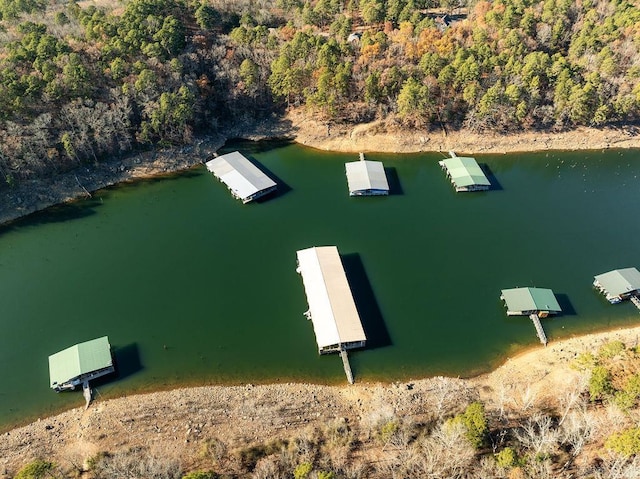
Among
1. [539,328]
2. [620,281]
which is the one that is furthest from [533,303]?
[620,281]

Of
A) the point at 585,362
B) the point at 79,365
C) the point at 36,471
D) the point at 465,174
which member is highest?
the point at 465,174

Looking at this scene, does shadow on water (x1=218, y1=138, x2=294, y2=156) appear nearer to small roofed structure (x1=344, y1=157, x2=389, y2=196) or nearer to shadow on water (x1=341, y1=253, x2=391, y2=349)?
small roofed structure (x1=344, y1=157, x2=389, y2=196)

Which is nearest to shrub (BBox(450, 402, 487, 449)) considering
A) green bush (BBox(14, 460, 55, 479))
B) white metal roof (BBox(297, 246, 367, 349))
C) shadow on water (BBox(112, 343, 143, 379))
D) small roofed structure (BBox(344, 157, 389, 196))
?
white metal roof (BBox(297, 246, 367, 349))

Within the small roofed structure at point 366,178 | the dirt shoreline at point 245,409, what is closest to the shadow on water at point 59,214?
the dirt shoreline at point 245,409

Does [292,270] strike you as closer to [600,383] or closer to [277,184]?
[277,184]

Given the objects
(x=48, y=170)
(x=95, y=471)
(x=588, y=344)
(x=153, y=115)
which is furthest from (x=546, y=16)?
(x=95, y=471)

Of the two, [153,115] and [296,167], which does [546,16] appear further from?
[153,115]
